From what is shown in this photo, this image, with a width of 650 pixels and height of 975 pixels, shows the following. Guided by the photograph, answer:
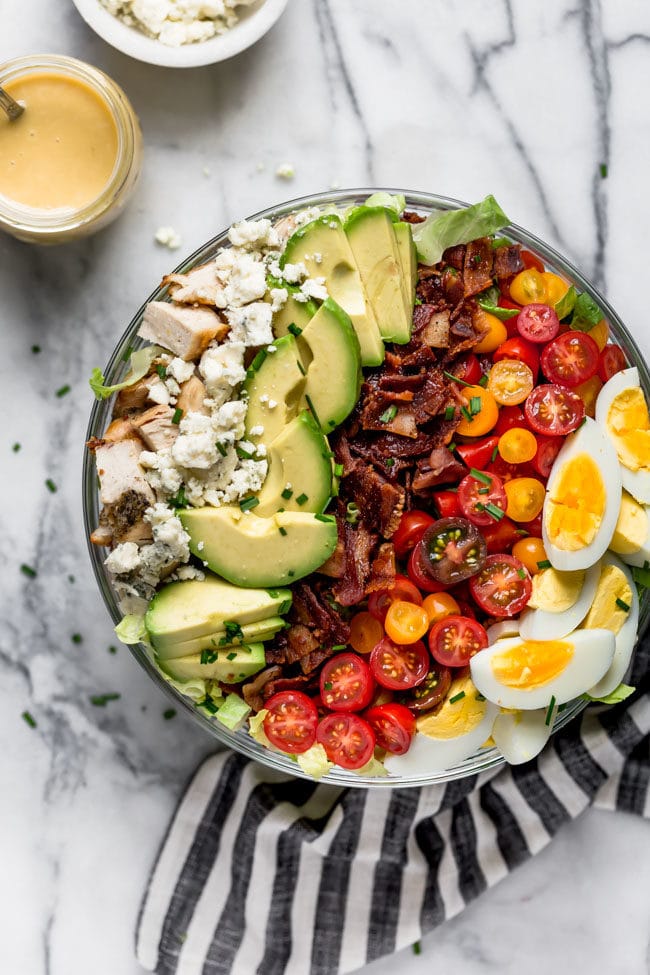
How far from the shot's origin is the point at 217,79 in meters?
2.61

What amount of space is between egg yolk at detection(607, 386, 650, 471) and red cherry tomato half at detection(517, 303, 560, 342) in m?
0.22

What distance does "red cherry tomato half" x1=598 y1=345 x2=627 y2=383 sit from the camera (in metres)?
2.31

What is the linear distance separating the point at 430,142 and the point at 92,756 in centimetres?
199

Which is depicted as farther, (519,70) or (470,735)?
(519,70)

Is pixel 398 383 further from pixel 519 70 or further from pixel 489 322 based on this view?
pixel 519 70

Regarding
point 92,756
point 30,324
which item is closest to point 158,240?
point 30,324

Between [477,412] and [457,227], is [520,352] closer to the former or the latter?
[477,412]

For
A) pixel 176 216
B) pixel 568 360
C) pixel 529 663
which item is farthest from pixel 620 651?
pixel 176 216

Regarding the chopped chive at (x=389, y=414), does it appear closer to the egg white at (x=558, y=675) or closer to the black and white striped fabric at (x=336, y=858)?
the egg white at (x=558, y=675)

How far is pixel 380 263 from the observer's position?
214cm

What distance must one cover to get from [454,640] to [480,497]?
34 centimetres

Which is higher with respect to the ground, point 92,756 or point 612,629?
point 612,629

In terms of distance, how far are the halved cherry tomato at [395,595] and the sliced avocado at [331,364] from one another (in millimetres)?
414

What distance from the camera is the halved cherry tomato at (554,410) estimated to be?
7.23 ft
